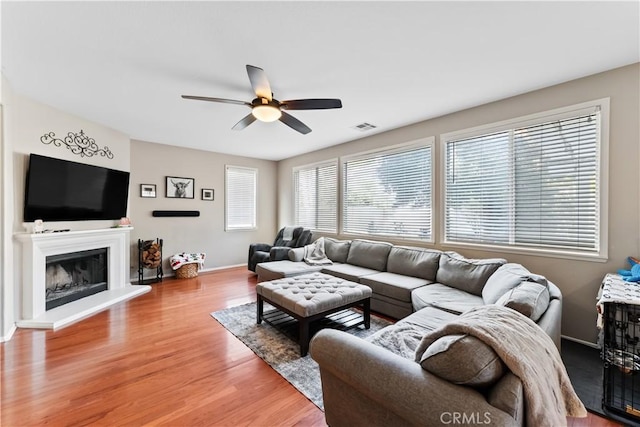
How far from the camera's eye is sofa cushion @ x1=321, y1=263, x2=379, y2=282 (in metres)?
3.56

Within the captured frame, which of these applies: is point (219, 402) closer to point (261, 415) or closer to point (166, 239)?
point (261, 415)

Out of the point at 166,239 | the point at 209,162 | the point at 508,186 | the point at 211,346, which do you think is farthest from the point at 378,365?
Result: the point at 209,162

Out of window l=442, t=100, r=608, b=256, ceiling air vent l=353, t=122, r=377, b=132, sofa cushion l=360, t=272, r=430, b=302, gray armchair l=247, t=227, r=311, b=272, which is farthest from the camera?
gray armchair l=247, t=227, r=311, b=272

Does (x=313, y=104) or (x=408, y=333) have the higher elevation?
(x=313, y=104)

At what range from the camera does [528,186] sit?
287 centimetres

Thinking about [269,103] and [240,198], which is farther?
[240,198]

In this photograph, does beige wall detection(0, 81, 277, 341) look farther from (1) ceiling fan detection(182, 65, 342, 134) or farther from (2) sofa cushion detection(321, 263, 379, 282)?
(2) sofa cushion detection(321, 263, 379, 282)

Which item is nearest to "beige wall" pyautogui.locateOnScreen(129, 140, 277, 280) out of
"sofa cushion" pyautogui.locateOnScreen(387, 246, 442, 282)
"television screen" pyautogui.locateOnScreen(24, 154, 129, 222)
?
"television screen" pyautogui.locateOnScreen(24, 154, 129, 222)

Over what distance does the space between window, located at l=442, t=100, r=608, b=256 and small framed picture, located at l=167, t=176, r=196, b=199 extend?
184 inches

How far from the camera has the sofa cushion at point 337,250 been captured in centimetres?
445

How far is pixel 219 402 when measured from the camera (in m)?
1.80

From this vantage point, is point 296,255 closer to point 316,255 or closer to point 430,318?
point 316,255

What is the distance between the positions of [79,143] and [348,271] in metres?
4.16

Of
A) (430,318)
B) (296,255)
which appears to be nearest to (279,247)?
(296,255)
